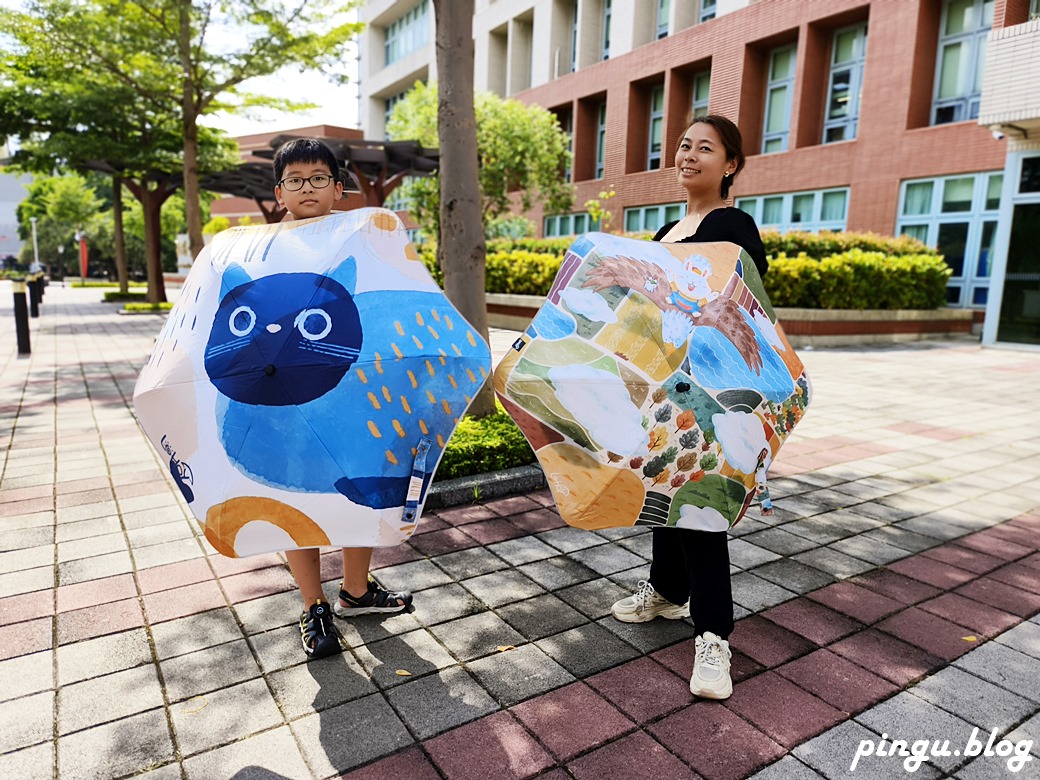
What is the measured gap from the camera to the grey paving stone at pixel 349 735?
2.19 meters

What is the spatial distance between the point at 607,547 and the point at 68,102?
65.1 ft

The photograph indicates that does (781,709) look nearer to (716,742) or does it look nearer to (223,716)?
(716,742)

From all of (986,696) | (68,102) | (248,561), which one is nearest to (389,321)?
(248,561)

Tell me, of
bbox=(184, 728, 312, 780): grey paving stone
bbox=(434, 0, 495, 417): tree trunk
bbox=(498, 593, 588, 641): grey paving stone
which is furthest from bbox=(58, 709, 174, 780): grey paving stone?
bbox=(434, 0, 495, 417): tree trunk

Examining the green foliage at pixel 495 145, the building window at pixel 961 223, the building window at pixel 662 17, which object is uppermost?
the building window at pixel 662 17

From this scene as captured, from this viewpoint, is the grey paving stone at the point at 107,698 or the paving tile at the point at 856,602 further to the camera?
the paving tile at the point at 856,602

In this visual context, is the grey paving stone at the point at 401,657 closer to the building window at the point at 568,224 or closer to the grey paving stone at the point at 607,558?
the grey paving stone at the point at 607,558

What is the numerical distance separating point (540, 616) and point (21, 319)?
11686 mm

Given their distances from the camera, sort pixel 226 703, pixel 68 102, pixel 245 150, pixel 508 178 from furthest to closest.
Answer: pixel 245 150, pixel 508 178, pixel 68 102, pixel 226 703

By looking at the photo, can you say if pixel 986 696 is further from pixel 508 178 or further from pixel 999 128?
pixel 508 178

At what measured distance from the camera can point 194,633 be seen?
294 cm

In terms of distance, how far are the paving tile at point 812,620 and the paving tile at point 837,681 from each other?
0.52ft

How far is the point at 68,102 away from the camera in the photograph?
17.7 m

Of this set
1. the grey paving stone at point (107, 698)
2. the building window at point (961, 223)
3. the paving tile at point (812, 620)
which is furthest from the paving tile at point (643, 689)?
the building window at point (961, 223)
